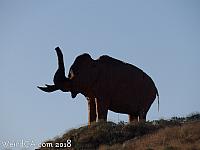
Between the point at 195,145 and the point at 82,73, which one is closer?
the point at 195,145

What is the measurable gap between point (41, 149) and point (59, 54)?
7.03 metres

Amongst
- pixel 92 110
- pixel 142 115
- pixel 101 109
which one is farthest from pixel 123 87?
pixel 92 110

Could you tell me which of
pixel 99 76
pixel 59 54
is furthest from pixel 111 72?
pixel 59 54

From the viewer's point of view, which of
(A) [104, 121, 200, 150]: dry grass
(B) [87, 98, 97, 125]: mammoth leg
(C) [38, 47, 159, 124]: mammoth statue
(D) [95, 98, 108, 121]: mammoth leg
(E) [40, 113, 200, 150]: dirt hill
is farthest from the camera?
(B) [87, 98, 97, 125]: mammoth leg

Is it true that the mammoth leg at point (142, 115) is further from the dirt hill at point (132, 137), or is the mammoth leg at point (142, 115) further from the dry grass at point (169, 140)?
the dry grass at point (169, 140)

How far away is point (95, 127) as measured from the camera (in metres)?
31.7

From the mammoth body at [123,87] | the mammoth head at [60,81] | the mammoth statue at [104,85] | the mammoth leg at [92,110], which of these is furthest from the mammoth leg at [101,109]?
the mammoth head at [60,81]

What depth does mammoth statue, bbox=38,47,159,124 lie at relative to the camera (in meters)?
35.1

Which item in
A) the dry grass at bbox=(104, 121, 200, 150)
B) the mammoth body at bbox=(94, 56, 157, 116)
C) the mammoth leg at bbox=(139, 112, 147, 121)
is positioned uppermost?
the mammoth body at bbox=(94, 56, 157, 116)

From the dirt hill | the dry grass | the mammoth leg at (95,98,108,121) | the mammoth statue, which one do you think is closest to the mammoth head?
the mammoth statue

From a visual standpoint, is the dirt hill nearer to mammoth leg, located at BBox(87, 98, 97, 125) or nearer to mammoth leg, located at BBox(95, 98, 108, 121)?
mammoth leg, located at BBox(95, 98, 108, 121)

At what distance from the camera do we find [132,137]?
3027cm

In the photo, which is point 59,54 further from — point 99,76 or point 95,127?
point 95,127

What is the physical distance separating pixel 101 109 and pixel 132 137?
16.3ft
